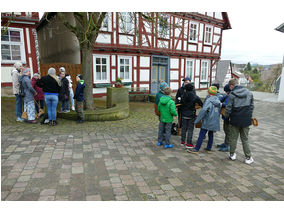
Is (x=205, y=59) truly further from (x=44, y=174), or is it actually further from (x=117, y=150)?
(x=44, y=174)

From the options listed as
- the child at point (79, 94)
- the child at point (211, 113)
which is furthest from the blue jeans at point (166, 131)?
the child at point (79, 94)

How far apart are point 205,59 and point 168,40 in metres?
4.84

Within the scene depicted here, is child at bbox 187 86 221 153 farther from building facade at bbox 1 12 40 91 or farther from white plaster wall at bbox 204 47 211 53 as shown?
white plaster wall at bbox 204 47 211 53

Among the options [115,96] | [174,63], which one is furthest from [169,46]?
[115,96]

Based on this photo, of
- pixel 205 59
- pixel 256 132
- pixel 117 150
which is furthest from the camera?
pixel 205 59

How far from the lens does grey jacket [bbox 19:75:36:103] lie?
571 cm

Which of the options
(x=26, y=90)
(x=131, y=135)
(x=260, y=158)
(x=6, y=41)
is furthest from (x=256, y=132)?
(x=6, y=41)

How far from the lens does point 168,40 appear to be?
15.0 meters

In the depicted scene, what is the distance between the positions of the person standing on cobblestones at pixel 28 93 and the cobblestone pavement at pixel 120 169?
36 cm

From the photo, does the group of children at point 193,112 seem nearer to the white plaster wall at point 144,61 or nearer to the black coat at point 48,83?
the black coat at point 48,83

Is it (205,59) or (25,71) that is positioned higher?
(205,59)

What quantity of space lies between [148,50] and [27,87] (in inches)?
384

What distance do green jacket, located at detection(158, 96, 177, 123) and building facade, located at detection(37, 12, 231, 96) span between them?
6.23 m

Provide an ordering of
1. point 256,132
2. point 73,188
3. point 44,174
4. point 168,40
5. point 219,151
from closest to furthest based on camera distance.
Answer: point 73,188 < point 44,174 < point 219,151 < point 256,132 < point 168,40
